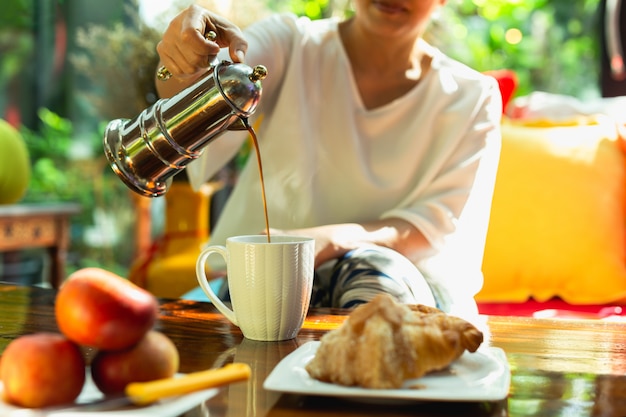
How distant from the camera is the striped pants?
1.15 meters

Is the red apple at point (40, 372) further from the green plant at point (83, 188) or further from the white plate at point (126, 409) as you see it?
the green plant at point (83, 188)

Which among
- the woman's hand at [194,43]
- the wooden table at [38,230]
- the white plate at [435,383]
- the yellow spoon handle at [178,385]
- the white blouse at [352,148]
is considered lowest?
the wooden table at [38,230]

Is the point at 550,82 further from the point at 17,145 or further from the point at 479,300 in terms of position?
the point at 17,145

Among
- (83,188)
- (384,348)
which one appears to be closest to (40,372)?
(384,348)

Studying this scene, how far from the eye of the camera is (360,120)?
5.53 ft

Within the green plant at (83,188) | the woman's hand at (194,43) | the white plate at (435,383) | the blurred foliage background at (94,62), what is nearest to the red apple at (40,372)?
the white plate at (435,383)

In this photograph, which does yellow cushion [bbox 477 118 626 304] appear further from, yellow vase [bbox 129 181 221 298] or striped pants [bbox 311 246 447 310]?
yellow vase [bbox 129 181 221 298]

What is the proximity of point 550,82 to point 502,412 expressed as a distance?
2934 millimetres

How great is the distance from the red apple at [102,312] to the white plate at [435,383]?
132 mm

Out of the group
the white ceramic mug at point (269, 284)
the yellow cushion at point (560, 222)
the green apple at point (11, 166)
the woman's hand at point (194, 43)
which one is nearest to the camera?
the white ceramic mug at point (269, 284)

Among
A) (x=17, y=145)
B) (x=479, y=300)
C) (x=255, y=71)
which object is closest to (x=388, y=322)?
(x=255, y=71)

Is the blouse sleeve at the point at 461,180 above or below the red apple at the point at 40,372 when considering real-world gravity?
above

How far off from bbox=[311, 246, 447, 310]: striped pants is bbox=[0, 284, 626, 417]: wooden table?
2.4 inches

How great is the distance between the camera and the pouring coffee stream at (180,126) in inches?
34.5
